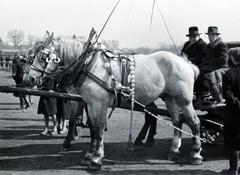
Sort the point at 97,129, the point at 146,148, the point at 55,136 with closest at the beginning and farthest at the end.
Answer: the point at 97,129 → the point at 146,148 → the point at 55,136

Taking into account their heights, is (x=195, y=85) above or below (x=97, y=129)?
above

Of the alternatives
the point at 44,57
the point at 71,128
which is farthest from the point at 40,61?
the point at 71,128

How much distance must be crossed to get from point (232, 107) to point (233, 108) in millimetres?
20

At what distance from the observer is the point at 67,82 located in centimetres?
599

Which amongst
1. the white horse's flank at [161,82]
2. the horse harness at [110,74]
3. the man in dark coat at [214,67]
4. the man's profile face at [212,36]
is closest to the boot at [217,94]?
the man in dark coat at [214,67]

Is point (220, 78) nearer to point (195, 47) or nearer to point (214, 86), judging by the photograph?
point (214, 86)

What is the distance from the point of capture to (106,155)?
673cm

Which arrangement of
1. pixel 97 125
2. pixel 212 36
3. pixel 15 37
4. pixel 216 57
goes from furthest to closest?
pixel 15 37
pixel 212 36
pixel 216 57
pixel 97 125

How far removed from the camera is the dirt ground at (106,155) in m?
5.76

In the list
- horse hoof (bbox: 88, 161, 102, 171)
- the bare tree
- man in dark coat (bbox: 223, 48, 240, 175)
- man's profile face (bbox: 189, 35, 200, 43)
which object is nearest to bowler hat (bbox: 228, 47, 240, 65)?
man in dark coat (bbox: 223, 48, 240, 175)

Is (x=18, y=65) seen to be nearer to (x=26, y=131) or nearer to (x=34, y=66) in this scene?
(x=26, y=131)

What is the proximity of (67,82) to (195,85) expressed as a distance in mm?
2420

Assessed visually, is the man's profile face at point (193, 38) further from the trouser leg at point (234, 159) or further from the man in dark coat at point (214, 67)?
the trouser leg at point (234, 159)

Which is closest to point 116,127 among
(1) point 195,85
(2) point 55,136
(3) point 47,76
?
(2) point 55,136
